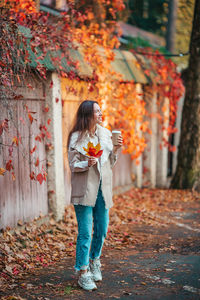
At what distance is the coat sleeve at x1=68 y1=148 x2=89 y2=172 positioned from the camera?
3.93m

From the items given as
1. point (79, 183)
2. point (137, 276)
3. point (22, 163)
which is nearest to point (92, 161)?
point (79, 183)

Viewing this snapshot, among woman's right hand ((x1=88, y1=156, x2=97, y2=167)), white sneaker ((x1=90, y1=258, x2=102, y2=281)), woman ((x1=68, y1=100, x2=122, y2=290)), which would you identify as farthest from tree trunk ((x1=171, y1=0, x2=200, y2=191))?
woman's right hand ((x1=88, y1=156, x2=97, y2=167))

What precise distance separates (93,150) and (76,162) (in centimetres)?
28

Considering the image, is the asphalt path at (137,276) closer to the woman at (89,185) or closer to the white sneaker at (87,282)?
the white sneaker at (87,282)

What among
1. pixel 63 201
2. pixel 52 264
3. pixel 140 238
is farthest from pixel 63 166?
pixel 52 264

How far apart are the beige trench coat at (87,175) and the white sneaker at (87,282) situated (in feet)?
2.46

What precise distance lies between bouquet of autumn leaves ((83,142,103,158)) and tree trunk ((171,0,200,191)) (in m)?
6.14

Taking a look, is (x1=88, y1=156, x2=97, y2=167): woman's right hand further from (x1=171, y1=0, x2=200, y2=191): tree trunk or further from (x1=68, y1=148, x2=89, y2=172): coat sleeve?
(x1=171, y1=0, x2=200, y2=191): tree trunk

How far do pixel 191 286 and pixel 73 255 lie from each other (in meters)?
1.89

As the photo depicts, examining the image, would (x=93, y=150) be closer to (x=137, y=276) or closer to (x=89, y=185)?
(x=89, y=185)

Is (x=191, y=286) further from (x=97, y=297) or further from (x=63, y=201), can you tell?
(x=63, y=201)

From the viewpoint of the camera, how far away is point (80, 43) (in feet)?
24.3

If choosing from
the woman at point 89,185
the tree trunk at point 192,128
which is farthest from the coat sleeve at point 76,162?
the tree trunk at point 192,128

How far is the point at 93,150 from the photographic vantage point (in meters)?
3.82
